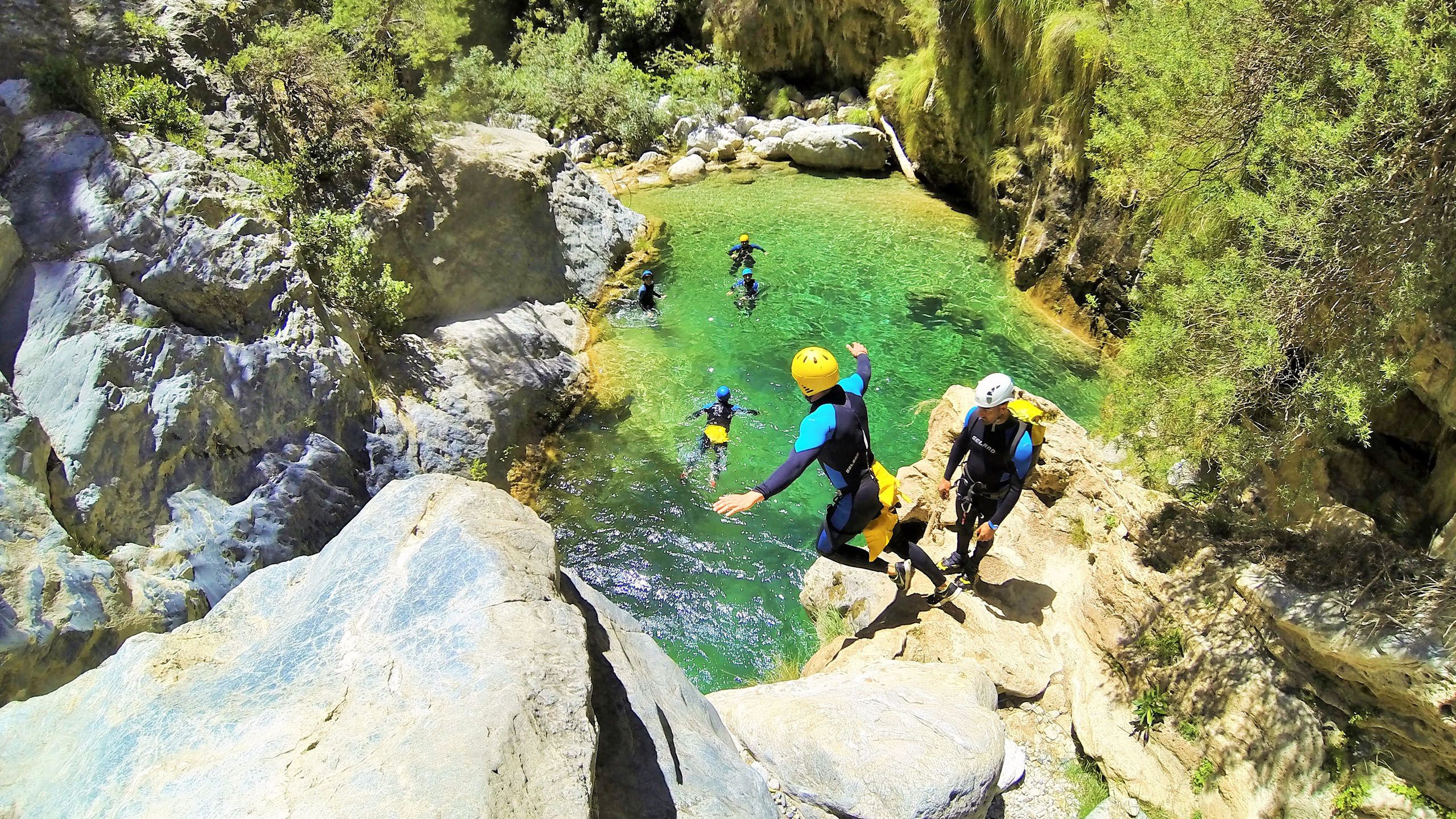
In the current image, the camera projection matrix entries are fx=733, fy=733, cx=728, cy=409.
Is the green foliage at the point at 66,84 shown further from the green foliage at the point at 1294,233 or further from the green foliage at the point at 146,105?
the green foliage at the point at 1294,233

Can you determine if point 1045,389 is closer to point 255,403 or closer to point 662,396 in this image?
point 662,396

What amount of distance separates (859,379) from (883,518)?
98cm

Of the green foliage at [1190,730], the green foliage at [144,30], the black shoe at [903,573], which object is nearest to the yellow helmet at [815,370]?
the black shoe at [903,573]

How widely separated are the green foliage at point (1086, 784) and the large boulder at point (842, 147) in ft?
51.1

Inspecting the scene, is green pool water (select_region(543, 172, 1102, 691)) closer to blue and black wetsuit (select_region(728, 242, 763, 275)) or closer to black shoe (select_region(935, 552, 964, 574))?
blue and black wetsuit (select_region(728, 242, 763, 275))

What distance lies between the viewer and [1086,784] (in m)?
4.47

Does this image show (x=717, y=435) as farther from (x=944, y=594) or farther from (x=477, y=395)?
(x=944, y=594)

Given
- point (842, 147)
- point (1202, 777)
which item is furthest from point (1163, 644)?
point (842, 147)

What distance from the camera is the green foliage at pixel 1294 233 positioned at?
3.74 meters

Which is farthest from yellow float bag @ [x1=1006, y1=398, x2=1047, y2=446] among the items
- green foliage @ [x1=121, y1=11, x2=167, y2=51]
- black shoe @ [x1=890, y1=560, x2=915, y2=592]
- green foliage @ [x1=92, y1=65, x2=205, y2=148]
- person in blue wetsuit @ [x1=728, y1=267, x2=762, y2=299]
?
green foliage @ [x1=121, y1=11, x2=167, y2=51]

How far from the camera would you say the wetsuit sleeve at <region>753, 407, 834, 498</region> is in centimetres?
454

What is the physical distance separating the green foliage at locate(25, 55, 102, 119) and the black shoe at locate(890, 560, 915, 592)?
8074mm

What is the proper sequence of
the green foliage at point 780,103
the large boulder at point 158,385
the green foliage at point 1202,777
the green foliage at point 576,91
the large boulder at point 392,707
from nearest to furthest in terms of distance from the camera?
the large boulder at point 392,707 < the green foliage at point 1202,777 < the large boulder at point 158,385 < the green foliage at point 576,91 < the green foliage at point 780,103

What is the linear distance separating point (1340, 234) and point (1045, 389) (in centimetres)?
573
